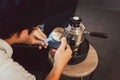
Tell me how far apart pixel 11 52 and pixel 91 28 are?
1.56 m

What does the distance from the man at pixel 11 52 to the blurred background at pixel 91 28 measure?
0.44 ft

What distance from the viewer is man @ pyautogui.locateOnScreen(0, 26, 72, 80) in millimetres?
881

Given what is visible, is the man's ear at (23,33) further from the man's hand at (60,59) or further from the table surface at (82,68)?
the table surface at (82,68)

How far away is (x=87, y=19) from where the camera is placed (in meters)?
2.64

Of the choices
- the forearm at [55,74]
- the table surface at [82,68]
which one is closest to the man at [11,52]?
the forearm at [55,74]

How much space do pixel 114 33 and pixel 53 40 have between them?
132cm

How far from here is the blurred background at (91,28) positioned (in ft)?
5.50

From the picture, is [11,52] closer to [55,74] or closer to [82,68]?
[55,74]

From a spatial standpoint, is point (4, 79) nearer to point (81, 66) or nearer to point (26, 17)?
point (26, 17)

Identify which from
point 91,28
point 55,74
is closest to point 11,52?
point 55,74

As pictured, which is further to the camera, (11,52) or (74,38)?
(74,38)

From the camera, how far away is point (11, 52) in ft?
3.51

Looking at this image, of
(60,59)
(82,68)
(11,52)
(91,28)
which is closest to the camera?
(11,52)

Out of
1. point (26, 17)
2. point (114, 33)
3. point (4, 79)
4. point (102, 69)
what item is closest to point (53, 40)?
point (26, 17)
